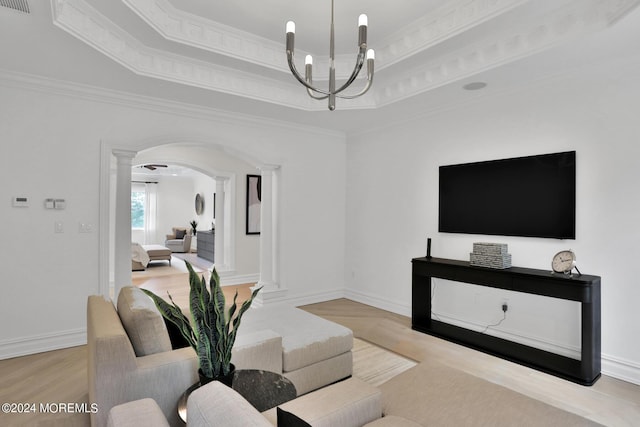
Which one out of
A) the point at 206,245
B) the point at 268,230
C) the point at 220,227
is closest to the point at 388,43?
the point at 268,230

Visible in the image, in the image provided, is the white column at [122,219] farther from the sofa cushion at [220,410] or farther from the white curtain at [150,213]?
the white curtain at [150,213]

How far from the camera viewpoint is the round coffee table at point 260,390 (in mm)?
1591

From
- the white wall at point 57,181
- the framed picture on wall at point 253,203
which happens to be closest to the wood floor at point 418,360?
the white wall at point 57,181

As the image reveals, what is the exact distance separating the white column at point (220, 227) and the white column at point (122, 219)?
9.64 feet

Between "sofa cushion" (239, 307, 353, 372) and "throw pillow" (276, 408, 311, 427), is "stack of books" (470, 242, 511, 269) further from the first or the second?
"throw pillow" (276, 408, 311, 427)

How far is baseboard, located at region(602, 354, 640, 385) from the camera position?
2754 millimetres

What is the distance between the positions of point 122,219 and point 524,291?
404 centimetres

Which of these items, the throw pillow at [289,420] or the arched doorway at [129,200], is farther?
the arched doorway at [129,200]

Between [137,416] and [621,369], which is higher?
[137,416]

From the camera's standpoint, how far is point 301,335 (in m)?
2.63

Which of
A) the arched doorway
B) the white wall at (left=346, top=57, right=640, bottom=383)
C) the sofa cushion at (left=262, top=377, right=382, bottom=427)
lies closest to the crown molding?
the white wall at (left=346, top=57, right=640, bottom=383)

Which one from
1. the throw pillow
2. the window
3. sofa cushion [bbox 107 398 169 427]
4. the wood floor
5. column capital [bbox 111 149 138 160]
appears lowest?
the wood floor

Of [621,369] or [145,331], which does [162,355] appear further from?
[621,369]

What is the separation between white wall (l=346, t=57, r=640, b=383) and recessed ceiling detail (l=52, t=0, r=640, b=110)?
0.66 metres
